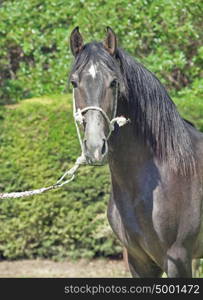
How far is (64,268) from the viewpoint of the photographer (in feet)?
27.6

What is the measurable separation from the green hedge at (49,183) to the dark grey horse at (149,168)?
3.65 metres

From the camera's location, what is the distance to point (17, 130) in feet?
27.3

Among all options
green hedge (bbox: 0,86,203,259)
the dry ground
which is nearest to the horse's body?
green hedge (bbox: 0,86,203,259)

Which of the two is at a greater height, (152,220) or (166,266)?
(152,220)

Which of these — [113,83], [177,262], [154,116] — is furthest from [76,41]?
[177,262]

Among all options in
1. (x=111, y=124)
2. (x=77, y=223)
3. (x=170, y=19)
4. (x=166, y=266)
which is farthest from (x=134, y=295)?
(x=170, y=19)

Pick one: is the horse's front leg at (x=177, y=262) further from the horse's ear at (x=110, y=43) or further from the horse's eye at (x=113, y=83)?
the horse's ear at (x=110, y=43)

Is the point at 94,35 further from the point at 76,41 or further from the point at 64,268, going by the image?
the point at 76,41

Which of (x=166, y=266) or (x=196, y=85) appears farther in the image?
(x=196, y=85)

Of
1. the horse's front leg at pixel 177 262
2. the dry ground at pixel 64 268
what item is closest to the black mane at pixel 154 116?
the horse's front leg at pixel 177 262

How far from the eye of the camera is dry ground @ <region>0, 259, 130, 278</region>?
8.33 metres

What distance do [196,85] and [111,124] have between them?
435 cm

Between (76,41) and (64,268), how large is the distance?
4.54 metres

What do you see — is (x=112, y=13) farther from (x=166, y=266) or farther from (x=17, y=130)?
(x=166, y=266)
